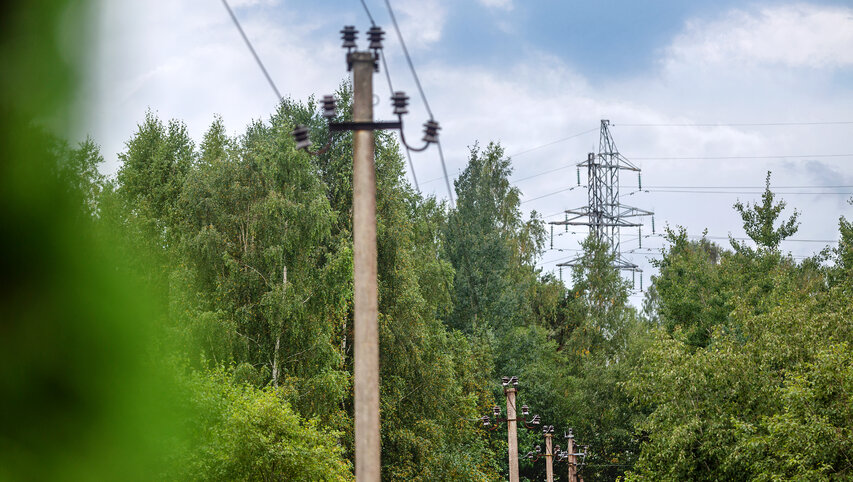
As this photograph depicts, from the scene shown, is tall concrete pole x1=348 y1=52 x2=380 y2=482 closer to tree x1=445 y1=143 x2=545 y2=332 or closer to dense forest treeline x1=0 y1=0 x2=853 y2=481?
dense forest treeline x1=0 y1=0 x2=853 y2=481

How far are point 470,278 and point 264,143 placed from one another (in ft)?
70.0

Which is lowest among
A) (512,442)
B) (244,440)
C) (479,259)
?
(512,442)

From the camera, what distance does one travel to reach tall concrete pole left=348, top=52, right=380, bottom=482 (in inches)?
338

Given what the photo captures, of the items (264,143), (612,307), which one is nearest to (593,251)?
(612,307)

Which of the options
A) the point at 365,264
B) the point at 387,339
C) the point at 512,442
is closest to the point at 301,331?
the point at 387,339

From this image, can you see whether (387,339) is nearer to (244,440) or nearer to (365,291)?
(244,440)

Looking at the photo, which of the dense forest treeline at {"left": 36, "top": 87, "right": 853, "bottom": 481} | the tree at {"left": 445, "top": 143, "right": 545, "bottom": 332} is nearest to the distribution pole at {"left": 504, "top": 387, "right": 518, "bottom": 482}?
the dense forest treeline at {"left": 36, "top": 87, "right": 853, "bottom": 481}

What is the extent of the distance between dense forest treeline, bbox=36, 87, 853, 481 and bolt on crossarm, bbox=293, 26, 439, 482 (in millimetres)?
3740

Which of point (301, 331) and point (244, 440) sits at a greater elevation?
point (301, 331)

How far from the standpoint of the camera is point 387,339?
3388 cm

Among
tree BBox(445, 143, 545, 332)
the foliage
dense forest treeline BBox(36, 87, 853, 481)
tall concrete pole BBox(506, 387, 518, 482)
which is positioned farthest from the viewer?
tree BBox(445, 143, 545, 332)

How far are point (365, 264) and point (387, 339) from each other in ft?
83.0

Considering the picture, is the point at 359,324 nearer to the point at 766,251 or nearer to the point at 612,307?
the point at 766,251

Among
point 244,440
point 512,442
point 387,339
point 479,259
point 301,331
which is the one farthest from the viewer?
point 479,259
